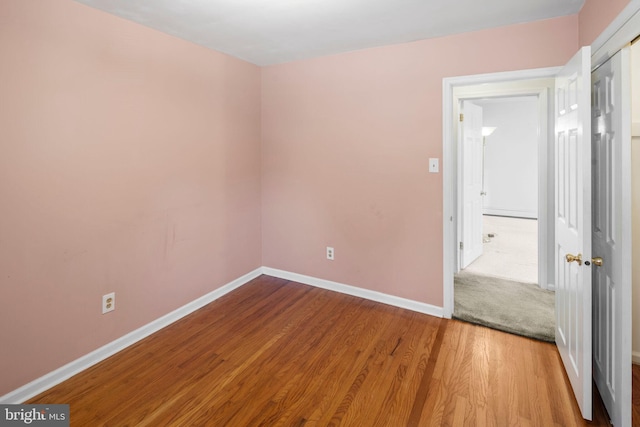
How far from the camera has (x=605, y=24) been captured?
5.80 feet

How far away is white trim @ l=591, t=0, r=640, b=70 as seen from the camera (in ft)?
4.67

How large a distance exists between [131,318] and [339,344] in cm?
157

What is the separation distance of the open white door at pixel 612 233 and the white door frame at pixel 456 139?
80 centimetres

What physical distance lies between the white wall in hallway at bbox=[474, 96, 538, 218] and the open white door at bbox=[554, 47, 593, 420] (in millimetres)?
6096

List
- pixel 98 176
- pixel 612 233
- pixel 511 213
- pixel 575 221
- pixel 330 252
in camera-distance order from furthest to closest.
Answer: pixel 511 213 < pixel 330 252 < pixel 98 176 < pixel 575 221 < pixel 612 233

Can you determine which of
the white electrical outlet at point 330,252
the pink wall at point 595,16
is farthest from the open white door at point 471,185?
the pink wall at point 595,16

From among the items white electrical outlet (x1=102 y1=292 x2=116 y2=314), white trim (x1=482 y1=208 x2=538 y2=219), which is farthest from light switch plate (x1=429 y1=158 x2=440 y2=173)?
white trim (x1=482 y1=208 x2=538 y2=219)

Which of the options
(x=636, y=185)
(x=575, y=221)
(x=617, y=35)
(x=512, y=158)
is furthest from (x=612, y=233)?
(x=512, y=158)

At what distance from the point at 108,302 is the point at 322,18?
251cm

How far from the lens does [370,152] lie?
3.19 meters

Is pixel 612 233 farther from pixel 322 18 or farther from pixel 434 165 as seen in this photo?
pixel 322 18

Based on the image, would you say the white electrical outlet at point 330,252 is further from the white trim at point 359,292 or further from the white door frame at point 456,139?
the white door frame at point 456,139

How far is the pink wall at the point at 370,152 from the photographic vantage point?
2.71 meters

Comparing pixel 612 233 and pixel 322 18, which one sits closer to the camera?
pixel 612 233
